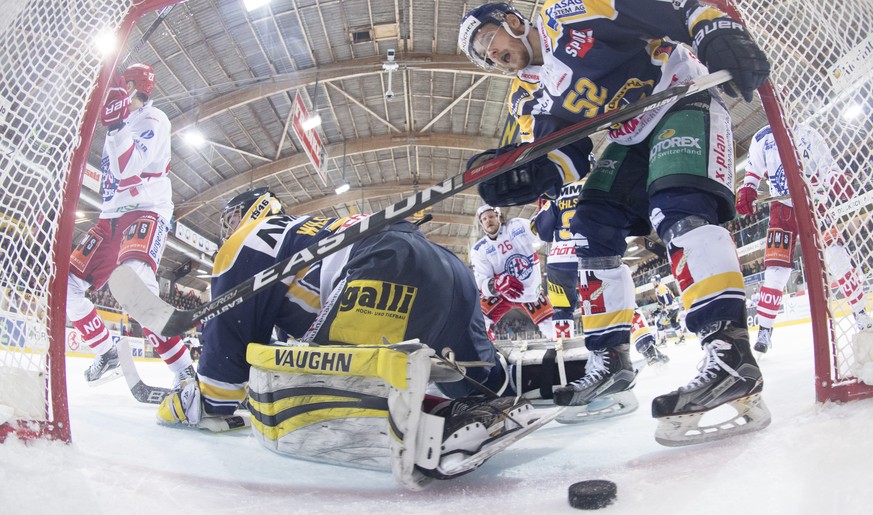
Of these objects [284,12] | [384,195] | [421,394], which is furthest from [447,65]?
[421,394]

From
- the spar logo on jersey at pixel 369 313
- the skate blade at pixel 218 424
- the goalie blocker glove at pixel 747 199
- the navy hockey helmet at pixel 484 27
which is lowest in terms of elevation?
the skate blade at pixel 218 424

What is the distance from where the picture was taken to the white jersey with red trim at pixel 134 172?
333 cm

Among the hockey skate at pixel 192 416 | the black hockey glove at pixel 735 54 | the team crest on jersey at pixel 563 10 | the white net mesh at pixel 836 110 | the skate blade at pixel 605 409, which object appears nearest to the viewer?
the black hockey glove at pixel 735 54

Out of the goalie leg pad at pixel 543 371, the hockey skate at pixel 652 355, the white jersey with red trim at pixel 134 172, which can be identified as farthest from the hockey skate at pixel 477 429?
the white jersey with red trim at pixel 134 172

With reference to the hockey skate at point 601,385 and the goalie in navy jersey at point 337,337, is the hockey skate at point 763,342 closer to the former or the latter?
the hockey skate at point 601,385

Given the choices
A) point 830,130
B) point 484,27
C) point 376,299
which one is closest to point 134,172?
point 484,27

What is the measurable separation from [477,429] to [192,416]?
1272 millimetres

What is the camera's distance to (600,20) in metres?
1.54

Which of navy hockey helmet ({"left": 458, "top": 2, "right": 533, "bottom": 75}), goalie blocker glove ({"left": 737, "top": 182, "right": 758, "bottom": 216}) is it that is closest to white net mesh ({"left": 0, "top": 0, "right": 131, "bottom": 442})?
navy hockey helmet ({"left": 458, "top": 2, "right": 533, "bottom": 75})

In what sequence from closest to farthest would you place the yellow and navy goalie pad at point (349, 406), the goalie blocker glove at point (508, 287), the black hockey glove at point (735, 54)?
the yellow and navy goalie pad at point (349, 406)
the black hockey glove at point (735, 54)
the goalie blocker glove at point (508, 287)

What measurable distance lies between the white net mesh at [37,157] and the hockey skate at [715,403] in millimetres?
1523

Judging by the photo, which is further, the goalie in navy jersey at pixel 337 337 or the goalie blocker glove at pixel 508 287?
the goalie blocker glove at pixel 508 287

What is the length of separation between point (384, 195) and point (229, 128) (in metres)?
5.69

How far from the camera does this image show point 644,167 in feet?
5.84
